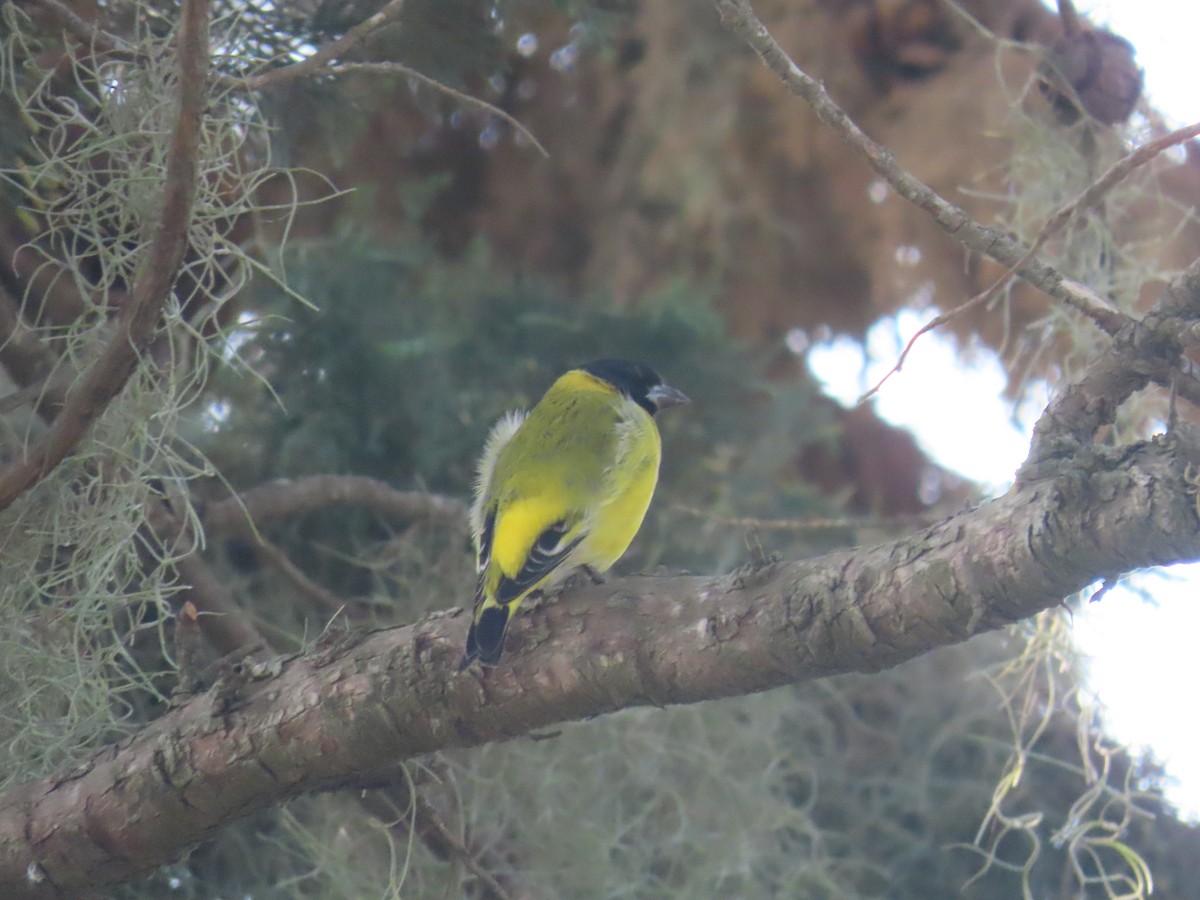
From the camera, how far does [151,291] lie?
3.93 ft

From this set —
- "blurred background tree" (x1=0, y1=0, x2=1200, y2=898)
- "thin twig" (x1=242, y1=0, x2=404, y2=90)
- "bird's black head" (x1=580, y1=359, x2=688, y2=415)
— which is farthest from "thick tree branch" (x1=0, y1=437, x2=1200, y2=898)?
"bird's black head" (x1=580, y1=359, x2=688, y2=415)

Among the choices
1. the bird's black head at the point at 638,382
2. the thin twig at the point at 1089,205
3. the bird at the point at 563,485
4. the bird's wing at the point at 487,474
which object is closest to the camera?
the thin twig at the point at 1089,205

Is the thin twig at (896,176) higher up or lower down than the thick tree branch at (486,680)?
higher up

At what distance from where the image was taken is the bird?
Result: 160 centimetres

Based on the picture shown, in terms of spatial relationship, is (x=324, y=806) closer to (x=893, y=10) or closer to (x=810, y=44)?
(x=810, y=44)

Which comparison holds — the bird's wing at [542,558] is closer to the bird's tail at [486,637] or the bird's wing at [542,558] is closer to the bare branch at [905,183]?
the bird's tail at [486,637]

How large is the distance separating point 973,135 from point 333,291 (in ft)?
4.13

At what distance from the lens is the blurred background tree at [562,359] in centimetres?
146

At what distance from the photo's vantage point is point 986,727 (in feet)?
7.74

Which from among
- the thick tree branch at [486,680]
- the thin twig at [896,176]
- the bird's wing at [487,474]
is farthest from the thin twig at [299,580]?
the thin twig at [896,176]

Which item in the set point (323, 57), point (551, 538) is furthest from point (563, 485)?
point (323, 57)

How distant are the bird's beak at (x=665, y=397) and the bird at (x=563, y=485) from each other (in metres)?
0.04

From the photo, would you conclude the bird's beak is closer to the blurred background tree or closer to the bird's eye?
the blurred background tree

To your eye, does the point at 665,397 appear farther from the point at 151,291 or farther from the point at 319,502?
the point at 151,291
